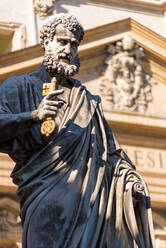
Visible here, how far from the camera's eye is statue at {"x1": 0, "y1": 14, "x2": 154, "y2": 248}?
378 centimetres

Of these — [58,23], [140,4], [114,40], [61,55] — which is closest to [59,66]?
[61,55]

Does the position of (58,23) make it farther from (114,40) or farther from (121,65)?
(114,40)

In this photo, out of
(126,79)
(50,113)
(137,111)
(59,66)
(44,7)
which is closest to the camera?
(50,113)

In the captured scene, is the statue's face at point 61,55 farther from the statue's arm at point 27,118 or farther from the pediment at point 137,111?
the pediment at point 137,111

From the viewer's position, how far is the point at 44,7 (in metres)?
15.6

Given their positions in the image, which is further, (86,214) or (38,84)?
(38,84)

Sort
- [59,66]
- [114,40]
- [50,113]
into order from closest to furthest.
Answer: [50,113]
[59,66]
[114,40]

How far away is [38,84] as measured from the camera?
420 centimetres

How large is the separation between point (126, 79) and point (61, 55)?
11.7 metres

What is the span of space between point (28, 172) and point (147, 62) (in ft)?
42.1

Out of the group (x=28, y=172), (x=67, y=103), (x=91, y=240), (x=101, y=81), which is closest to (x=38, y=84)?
(x=67, y=103)

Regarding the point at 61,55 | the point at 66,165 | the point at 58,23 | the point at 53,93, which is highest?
the point at 58,23

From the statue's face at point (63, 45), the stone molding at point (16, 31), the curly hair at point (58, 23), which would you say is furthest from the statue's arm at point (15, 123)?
the stone molding at point (16, 31)

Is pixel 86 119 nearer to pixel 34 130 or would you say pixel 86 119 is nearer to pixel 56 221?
pixel 34 130
